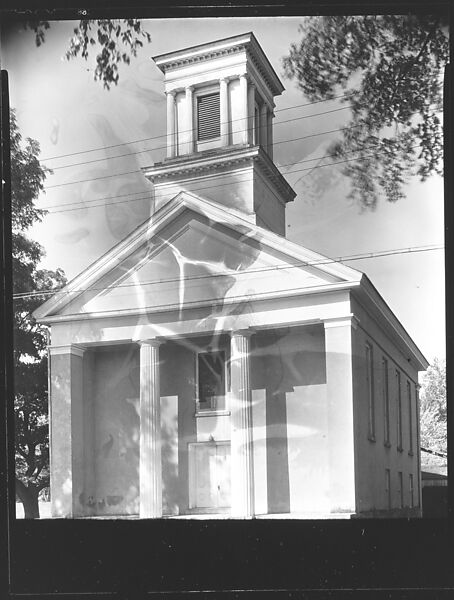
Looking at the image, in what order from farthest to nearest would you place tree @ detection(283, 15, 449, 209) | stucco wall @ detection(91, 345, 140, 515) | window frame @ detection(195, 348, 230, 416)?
stucco wall @ detection(91, 345, 140, 515)
window frame @ detection(195, 348, 230, 416)
tree @ detection(283, 15, 449, 209)

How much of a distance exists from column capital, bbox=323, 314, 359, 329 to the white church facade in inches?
0.6

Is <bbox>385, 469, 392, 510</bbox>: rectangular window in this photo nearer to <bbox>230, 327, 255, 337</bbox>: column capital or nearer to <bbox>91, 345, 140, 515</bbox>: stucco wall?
<bbox>230, 327, 255, 337</bbox>: column capital

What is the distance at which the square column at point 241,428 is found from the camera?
27.8ft

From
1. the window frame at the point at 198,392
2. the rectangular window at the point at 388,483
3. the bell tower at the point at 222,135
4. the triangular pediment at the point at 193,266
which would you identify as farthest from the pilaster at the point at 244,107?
the rectangular window at the point at 388,483

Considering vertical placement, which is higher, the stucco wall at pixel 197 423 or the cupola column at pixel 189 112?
the cupola column at pixel 189 112

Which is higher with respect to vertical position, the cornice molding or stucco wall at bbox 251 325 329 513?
the cornice molding

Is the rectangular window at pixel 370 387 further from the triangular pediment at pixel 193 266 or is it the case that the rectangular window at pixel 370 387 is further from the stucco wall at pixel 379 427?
the triangular pediment at pixel 193 266

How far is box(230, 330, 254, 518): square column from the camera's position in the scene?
846 cm

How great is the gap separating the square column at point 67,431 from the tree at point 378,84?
341cm

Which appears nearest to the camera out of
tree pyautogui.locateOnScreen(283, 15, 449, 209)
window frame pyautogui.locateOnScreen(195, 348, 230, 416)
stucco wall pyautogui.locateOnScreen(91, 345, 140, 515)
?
tree pyautogui.locateOnScreen(283, 15, 449, 209)

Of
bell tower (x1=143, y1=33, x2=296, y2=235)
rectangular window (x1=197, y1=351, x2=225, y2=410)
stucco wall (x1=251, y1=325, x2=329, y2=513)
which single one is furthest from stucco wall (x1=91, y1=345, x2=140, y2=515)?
bell tower (x1=143, y1=33, x2=296, y2=235)

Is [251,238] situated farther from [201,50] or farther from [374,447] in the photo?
[374,447]

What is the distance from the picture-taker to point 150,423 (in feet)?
28.7

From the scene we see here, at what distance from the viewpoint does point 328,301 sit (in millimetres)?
8258
